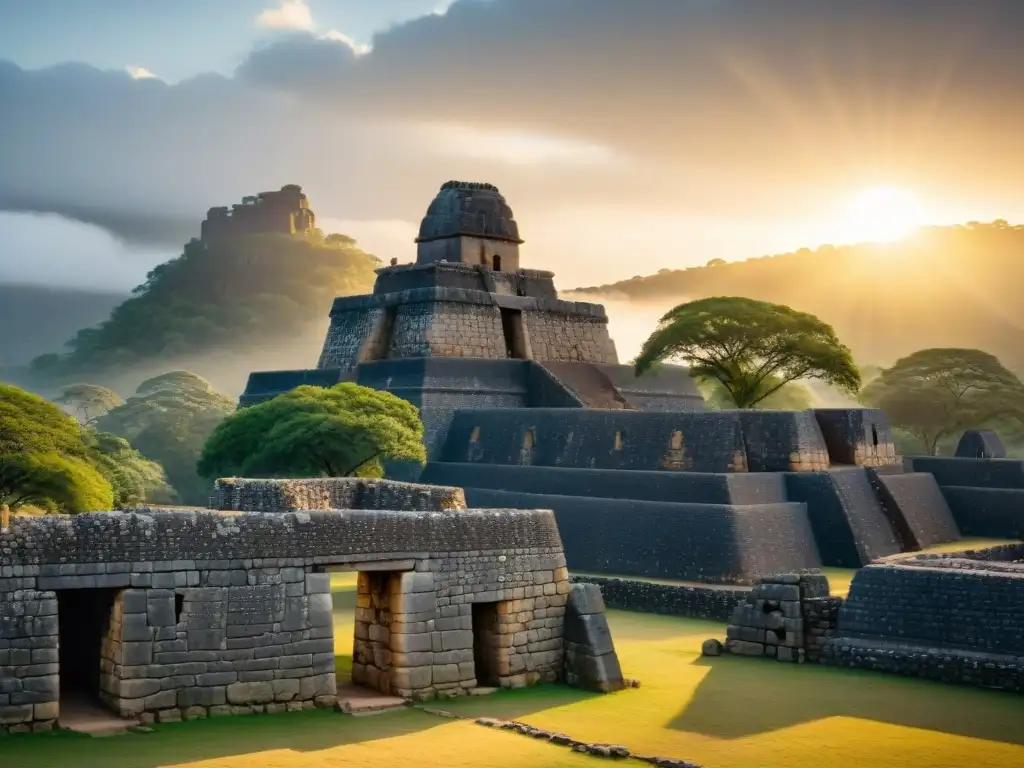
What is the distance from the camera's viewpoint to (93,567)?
12008 millimetres

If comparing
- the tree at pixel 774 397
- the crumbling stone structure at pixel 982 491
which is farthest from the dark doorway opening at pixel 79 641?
the tree at pixel 774 397

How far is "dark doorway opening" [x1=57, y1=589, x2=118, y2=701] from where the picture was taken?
44.2ft

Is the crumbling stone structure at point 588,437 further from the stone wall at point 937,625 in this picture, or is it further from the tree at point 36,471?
the tree at point 36,471

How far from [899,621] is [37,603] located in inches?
447

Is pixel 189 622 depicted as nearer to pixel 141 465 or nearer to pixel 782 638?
pixel 782 638

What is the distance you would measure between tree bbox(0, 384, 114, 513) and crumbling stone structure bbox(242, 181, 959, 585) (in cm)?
855

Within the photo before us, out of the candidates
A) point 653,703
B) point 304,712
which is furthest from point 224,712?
point 653,703

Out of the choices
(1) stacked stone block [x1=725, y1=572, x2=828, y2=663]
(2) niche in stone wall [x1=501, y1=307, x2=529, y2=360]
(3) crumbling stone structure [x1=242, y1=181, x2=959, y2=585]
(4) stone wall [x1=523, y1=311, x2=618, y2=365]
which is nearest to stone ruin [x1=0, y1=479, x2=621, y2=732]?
(1) stacked stone block [x1=725, y1=572, x2=828, y2=663]

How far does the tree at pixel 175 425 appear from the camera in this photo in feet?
179

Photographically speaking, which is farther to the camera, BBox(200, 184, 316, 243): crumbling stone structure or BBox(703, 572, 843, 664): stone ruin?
BBox(200, 184, 316, 243): crumbling stone structure

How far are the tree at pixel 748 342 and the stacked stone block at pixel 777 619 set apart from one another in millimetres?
20476

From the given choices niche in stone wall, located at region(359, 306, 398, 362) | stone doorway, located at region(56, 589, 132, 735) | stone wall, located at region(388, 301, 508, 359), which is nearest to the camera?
stone doorway, located at region(56, 589, 132, 735)

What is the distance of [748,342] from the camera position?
39.0 m

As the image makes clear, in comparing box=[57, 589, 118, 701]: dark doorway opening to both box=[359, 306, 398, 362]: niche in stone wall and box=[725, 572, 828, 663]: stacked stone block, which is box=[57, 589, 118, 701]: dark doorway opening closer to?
box=[725, 572, 828, 663]: stacked stone block
